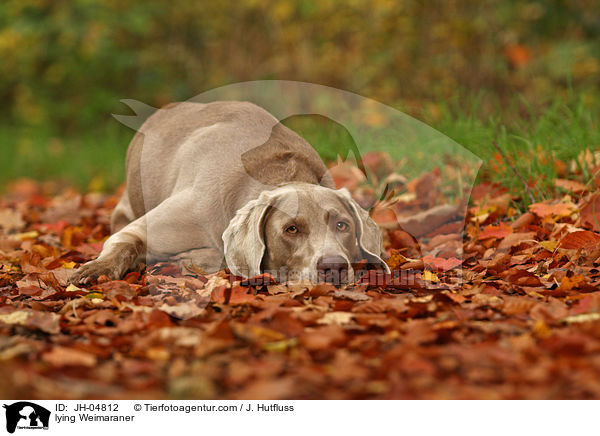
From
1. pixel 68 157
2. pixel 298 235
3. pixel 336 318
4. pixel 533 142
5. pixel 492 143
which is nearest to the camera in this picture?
pixel 336 318

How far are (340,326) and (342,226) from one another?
112cm

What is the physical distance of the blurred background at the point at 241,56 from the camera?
9321 mm

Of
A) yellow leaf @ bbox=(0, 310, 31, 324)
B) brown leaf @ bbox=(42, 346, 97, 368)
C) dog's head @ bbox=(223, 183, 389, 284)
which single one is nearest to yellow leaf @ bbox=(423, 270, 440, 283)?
dog's head @ bbox=(223, 183, 389, 284)

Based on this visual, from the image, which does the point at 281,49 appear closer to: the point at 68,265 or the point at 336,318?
the point at 68,265

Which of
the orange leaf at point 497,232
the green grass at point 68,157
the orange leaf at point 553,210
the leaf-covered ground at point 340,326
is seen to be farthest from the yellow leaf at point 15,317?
the green grass at point 68,157

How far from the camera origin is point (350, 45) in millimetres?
10977

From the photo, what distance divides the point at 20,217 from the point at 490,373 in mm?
5029

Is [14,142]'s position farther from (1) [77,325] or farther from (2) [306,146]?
(1) [77,325]

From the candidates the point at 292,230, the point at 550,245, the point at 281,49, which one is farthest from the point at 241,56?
the point at 550,245

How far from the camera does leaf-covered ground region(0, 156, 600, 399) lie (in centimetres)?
211

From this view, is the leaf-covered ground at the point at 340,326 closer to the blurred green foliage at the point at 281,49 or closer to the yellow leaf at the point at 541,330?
the yellow leaf at the point at 541,330

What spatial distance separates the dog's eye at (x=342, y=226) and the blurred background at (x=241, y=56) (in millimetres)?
4002

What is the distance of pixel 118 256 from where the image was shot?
12.8 ft
